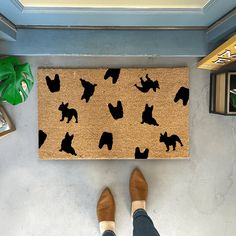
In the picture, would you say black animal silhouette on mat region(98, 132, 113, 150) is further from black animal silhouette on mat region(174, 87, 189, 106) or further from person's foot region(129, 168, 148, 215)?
black animal silhouette on mat region(174, 87, 189, 106)

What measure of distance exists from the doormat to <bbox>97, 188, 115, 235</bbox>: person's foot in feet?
0.70

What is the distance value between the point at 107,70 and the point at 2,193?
2.95 ft

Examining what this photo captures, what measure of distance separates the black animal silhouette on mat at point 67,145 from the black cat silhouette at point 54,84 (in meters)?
0.25

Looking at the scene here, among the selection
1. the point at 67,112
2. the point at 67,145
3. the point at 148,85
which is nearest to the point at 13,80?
the point at 67,112

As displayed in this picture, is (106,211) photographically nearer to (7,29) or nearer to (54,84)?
(54,84)

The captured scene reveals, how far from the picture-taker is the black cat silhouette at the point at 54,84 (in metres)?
1.68

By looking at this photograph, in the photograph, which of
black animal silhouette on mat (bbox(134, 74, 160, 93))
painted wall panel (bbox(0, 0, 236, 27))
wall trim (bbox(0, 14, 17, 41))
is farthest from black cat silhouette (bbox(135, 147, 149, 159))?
wall trim (bbox(0, 14, 17, 41))

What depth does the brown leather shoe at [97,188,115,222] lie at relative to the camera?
5.51 feet

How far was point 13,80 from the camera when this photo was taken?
139 cm

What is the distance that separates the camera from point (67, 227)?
1733mm

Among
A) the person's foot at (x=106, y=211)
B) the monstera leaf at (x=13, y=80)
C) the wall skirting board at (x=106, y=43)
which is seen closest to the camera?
the monstera leaf at (x=13, y=80)

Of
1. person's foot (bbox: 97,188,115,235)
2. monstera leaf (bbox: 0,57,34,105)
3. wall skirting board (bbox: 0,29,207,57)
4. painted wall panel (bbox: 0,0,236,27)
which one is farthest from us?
person's foot (bbox: 97,188,115,235)

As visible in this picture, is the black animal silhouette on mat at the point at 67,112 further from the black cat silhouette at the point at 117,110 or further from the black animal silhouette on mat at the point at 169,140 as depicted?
the black animal silhouette on mat at the point at 169,140

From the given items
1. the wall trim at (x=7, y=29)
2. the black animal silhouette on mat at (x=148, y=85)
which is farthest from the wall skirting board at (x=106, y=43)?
the black animal silhouette on mat at (x=148, y=85)
